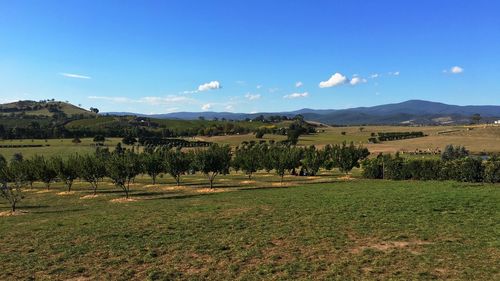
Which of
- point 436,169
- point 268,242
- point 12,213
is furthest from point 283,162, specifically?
point 268,242

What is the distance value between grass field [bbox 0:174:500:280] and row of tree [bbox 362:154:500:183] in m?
20.5

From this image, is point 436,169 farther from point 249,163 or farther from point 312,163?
point 249,163

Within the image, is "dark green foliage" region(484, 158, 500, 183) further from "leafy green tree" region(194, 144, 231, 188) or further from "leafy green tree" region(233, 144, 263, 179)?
"leafy green tree" region(194, 144, 231, 188)

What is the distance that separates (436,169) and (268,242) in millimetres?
45440

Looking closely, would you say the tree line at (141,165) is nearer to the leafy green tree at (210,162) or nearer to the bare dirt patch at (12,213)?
the leafy green tree at (210,162)

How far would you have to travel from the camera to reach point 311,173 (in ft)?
236

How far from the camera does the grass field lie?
1547cm

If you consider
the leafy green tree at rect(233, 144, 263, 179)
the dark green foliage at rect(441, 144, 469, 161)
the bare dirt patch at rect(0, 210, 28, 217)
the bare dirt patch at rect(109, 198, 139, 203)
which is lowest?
the dark green foliage at rect(441, 144, 469, 161)

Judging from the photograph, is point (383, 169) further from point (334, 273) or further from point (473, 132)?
point (473, 132)

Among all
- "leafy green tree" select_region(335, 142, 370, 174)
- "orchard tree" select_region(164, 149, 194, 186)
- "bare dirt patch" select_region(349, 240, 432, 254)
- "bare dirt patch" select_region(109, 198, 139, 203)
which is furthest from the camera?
"leafy green tree" select_region(335, 142, 370, 174)

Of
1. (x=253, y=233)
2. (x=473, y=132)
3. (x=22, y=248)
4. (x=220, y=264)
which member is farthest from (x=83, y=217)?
(x=473, y=132)

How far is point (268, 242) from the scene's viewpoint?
20.0m

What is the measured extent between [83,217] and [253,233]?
51.7ft

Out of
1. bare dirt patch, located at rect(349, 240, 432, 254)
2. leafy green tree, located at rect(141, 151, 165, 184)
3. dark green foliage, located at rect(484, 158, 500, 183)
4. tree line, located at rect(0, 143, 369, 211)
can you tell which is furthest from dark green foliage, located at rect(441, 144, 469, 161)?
bare dirt patch, located at rect(349, 240, 432, 254)
